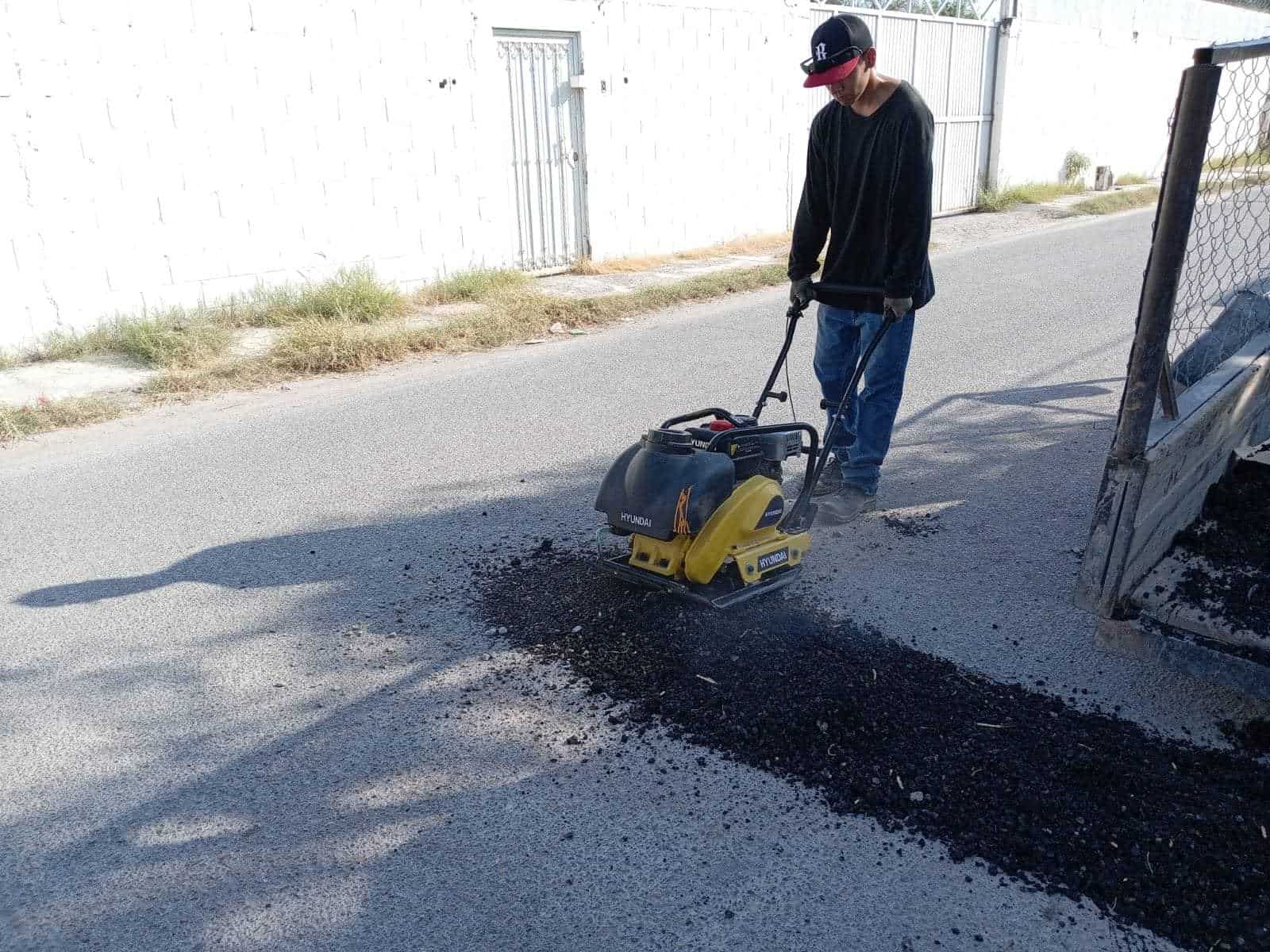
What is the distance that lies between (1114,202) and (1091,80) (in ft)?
14.1

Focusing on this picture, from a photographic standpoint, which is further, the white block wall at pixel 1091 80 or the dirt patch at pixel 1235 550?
the white block wall at pixel 1091 80

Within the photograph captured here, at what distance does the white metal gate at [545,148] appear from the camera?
10859 mm

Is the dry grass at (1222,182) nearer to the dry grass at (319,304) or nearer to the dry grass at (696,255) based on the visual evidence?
the dry grass at (696,255)

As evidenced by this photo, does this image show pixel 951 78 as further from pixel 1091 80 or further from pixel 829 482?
pixel 829 482

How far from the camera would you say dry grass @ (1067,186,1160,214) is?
17.4m

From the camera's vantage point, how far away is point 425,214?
1022cm

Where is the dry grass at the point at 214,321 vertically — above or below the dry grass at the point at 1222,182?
below

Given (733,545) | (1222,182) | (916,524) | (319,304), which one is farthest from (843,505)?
(319,304)

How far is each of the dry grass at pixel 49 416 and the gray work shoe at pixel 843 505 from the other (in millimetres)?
4739

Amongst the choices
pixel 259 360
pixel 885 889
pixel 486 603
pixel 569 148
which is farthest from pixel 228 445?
pixel 569 148

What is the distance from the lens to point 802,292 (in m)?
4.59

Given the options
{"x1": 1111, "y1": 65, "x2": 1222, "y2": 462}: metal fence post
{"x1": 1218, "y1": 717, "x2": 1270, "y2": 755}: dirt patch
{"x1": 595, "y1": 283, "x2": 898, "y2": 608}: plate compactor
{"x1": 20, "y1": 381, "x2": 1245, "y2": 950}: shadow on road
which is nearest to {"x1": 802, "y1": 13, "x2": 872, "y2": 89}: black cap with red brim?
{"x1": 595, "y1": 283, "x2": 898, "y2": 608}: plate compactor

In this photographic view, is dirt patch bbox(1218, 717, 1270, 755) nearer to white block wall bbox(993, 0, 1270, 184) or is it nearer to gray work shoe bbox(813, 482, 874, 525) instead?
gray work shoe bbox(813, 482, 874, 525)

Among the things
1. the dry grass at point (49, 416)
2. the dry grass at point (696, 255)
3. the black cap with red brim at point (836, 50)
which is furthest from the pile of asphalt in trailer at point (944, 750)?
the dry grass at point (696, 255)
